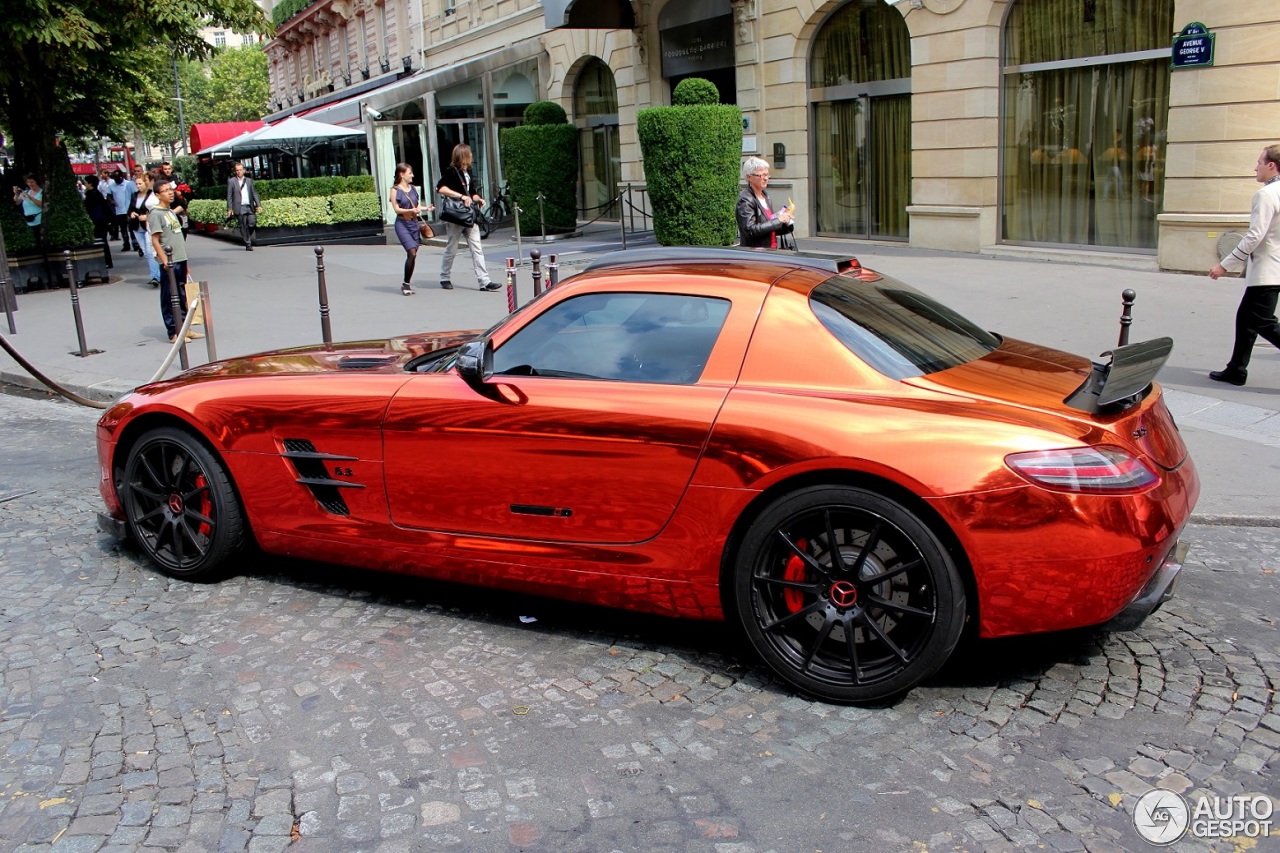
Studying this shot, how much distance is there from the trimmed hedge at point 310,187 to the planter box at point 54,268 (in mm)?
7151

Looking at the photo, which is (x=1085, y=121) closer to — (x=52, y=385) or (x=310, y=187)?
(x=52, y=385)

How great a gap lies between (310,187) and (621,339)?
2487 cm

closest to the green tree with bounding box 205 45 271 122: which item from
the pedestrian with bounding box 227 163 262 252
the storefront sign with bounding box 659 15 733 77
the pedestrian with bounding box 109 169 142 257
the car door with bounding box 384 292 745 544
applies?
the pedestrian with bounding box 109 169 142 257

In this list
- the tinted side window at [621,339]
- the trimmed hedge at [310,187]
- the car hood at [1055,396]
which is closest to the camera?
the car hood at [1055,396]

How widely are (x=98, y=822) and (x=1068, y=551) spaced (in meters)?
3.04

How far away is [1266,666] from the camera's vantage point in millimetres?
4227

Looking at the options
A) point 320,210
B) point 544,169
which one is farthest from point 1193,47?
point 320,210

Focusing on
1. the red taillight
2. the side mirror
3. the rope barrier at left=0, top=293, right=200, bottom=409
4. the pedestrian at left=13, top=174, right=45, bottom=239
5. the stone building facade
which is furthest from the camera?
the pedestrian at left=13, top=174, right=45, bottom=239

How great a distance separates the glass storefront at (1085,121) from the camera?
1516 cm

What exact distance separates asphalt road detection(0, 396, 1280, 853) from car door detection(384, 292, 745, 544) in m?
0.55

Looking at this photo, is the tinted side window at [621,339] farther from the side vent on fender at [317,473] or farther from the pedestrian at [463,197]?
the pedestrian at [463,197]

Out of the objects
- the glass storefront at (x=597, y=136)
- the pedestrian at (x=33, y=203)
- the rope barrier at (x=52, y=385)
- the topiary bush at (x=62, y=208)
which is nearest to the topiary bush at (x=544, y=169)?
the glass storefront at (x=597, y=136)

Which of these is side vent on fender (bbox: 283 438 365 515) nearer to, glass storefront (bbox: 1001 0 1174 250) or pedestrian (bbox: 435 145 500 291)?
pedestrian (bbox: 435 145 500 291)

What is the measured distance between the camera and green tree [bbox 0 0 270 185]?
16.7 m
